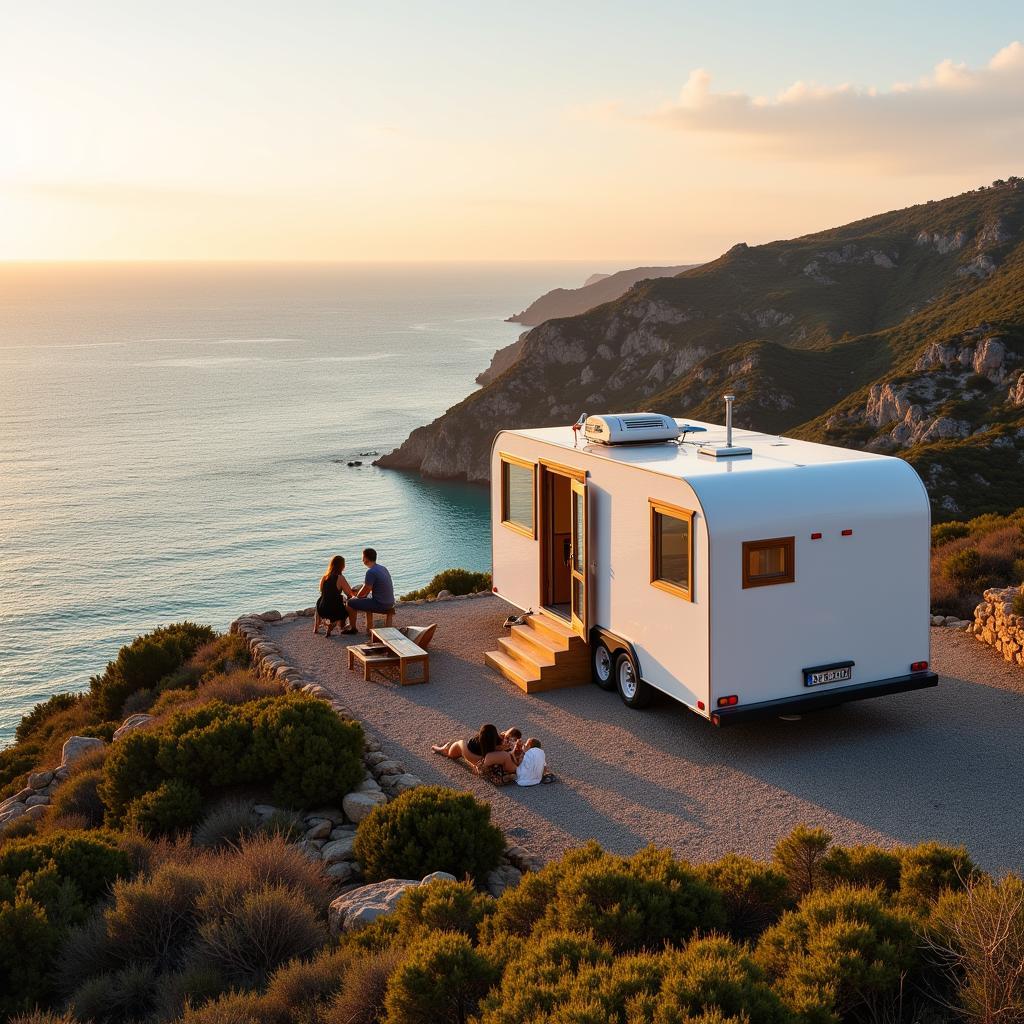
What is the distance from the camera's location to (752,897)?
6.59 meters

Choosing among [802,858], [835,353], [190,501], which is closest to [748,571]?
[802,858]

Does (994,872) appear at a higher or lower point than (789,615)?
lower

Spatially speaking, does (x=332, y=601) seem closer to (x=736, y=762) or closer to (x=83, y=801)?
(x=83, y=801)

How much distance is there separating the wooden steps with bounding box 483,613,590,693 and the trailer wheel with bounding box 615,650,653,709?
61 centimetres

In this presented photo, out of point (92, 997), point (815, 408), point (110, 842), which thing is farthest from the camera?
point (815, 408)

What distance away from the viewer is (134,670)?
55.4 ft

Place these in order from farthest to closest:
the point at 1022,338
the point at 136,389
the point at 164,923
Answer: the point at 136,389 < the point at 1022,338 < the point at 164,923

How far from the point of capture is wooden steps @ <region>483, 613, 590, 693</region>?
1224 cm

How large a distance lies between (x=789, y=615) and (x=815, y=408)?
191ft

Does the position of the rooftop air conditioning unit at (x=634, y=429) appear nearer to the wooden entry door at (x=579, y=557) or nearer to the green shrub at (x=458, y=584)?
the wooden entry door at (x=579, y=557)

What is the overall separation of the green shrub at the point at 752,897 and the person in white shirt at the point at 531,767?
3140 millimetres

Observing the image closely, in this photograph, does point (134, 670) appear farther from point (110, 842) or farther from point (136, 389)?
point (136, 389)

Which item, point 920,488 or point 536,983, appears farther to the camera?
point 920,488

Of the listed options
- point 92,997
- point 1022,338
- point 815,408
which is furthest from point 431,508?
point 92,997
